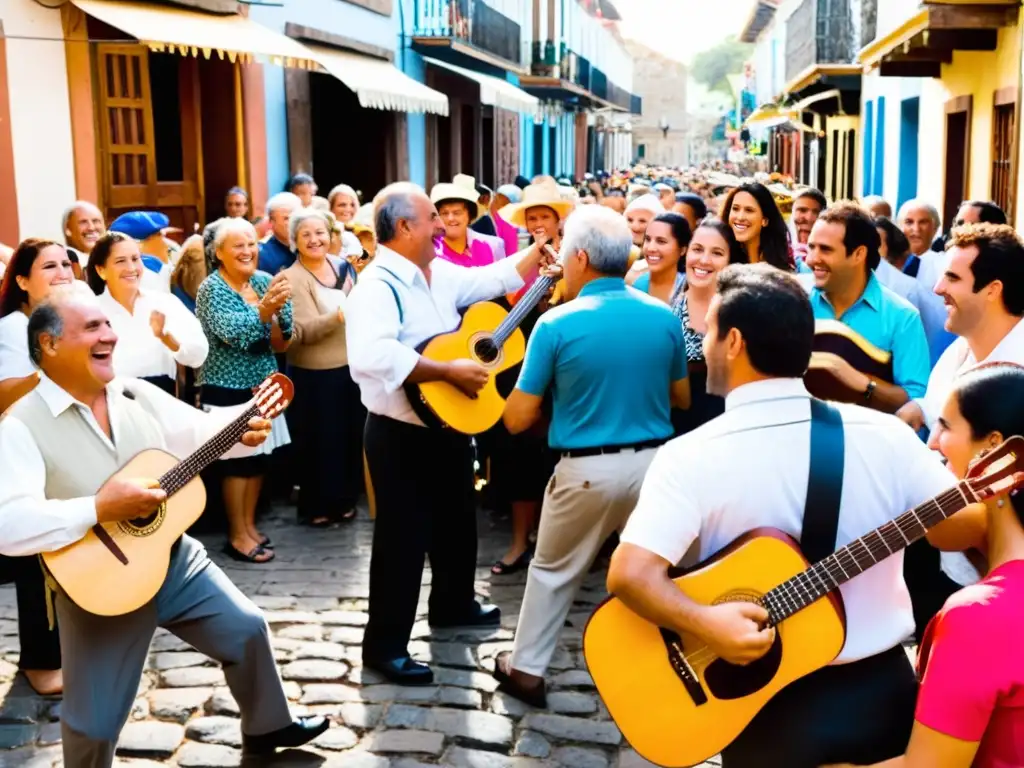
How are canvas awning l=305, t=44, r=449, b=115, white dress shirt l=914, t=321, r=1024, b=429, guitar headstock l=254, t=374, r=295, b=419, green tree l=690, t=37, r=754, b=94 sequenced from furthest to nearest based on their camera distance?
green tree l=690, t=37, r=754, b=94 → canvas awning l=305, t=44, r=449, b=115 → guitar headstock l=254, t=374, r=295, b=419 → white dress shirt l=914, t=321, r=1024, b=429

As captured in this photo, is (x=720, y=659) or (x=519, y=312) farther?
(x=519, y=312)

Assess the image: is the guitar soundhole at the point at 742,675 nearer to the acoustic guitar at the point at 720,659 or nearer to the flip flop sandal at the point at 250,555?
the acoustic guitar at the point at 720,659

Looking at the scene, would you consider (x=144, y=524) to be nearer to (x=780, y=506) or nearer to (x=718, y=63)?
(x=780, y=506)

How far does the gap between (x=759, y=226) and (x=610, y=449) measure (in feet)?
6.31

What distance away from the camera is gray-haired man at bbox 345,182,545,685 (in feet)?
17.0

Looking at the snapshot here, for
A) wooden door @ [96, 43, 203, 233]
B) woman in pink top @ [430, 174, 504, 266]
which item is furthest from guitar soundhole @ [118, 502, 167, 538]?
wooden door @ [96, 43, 203, 233]

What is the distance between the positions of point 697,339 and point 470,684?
1.80 meters

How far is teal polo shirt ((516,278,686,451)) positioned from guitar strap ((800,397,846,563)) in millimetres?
1786

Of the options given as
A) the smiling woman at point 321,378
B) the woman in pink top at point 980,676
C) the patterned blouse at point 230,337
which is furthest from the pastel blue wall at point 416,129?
the woman in pink top at point 980,676

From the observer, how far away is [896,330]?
491 cm

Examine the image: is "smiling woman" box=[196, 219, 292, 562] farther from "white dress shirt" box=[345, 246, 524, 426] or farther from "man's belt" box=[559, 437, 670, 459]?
"man's belt" box=[559, 437, 670, 459]

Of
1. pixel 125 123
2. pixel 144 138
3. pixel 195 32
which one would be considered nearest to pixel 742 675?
pixel 195 32

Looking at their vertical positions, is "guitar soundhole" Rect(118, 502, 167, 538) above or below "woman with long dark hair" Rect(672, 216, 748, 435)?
below

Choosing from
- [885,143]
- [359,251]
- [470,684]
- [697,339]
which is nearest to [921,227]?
[697,339]
